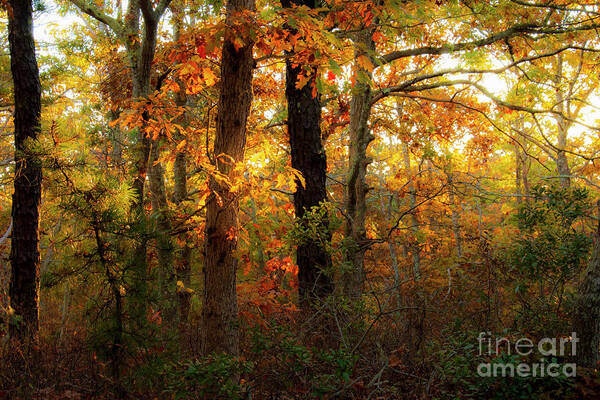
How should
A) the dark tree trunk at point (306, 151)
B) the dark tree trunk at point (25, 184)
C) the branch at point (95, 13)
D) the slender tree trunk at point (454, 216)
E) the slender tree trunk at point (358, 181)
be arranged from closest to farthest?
the dark tree trunk at point (25, 184)
the branch at point (95, 13)
the dark tree trunk at point (306, 151)
the slender tree trunk at point (358, 181)
the slender tree trunk at point (454, 216)

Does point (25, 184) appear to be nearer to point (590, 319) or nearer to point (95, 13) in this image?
point (95, 13)

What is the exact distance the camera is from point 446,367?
362cm

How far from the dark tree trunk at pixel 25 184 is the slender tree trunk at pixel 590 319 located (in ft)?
20.8

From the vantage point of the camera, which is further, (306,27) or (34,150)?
(34,150)

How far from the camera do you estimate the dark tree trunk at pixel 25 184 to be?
4.50m

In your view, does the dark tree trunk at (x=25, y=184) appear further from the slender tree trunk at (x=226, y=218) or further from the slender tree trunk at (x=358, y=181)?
the slender tree trunk at (x=358, y=181)

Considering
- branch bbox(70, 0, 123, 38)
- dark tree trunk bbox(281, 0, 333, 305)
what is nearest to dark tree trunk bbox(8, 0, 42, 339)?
branch bbox(70, 0, 123, 38)

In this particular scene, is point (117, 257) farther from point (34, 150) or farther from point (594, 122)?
point (594, 122)

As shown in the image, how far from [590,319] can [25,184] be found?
22.4ft

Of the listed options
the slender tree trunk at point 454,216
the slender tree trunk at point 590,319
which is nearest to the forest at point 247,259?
the slender tree trunk at point 590,319

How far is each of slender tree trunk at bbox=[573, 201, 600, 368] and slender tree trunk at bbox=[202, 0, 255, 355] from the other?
375 cm

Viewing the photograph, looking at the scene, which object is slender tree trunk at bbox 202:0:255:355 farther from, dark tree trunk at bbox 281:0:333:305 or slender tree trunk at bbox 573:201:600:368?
slender tree trunk at bbox 573:201:600:368

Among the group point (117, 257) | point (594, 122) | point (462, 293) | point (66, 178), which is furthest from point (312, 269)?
point (594, 122)

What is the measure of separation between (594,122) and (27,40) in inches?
605
